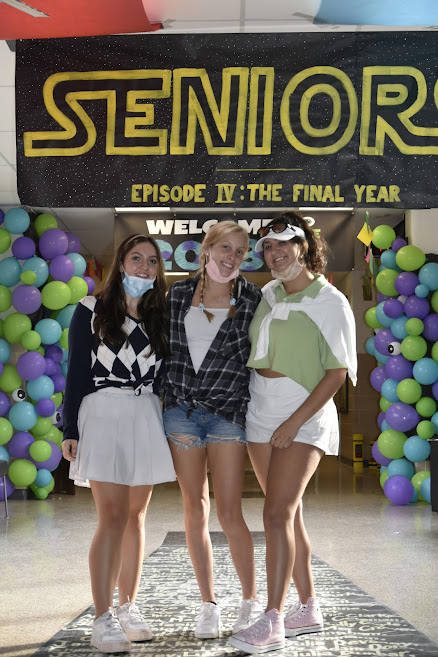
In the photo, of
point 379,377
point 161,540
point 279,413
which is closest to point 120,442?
point 279,413

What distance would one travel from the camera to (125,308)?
119 inches

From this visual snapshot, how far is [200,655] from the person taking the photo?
277cm

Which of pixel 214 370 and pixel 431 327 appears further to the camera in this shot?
pixel 431 327

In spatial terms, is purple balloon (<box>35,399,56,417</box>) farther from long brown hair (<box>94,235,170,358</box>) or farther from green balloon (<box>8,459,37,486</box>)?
long brown hair (<box>94,235,170,358</box>)

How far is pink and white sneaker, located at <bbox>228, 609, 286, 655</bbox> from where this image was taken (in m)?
2.76

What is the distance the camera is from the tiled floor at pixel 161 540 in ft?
11.4

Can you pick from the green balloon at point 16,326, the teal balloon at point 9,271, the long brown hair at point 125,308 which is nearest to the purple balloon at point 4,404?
the green balloon at point 16,326

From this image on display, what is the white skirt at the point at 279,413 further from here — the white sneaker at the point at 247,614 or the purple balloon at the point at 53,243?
the purple balloon at the point at 53,243

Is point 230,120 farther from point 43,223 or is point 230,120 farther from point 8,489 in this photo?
point 8,489

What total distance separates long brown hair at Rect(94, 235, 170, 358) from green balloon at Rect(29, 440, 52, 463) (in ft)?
13.2

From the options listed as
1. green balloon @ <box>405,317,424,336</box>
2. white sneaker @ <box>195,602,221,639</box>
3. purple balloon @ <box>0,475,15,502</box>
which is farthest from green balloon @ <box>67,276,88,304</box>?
white sneaker @ <box>195,602,221,639</box>

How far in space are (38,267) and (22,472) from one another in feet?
5.81

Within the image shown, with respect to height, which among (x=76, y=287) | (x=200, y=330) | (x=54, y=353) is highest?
Answer: (x=76, y=287)

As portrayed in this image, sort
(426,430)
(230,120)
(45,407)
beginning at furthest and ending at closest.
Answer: (45,407)
(426,430)
(230,120)
